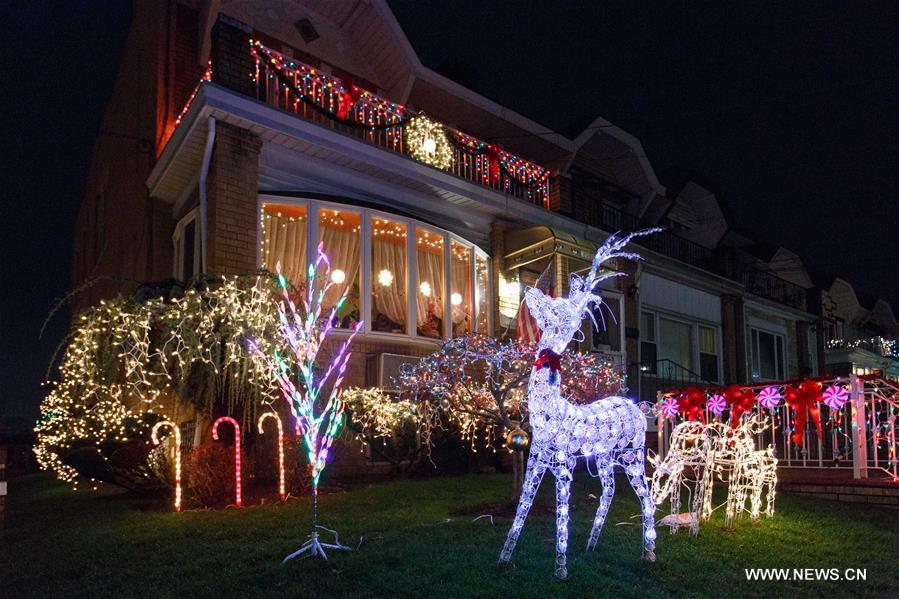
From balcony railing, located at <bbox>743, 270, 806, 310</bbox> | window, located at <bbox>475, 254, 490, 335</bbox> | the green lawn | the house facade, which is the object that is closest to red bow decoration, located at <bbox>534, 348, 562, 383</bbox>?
the green lawn

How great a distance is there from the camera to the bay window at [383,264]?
1076cm

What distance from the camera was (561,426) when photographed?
5379 mm

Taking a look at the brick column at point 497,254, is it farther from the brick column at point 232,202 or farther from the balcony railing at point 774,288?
the balcony railing at point 774,288

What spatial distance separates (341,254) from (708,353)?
12.6 metres

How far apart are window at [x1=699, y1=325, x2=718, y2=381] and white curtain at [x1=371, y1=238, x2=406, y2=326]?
11.0 m

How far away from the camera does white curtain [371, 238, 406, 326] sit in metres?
11.6

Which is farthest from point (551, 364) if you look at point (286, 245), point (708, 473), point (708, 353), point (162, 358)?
point (708, 353)

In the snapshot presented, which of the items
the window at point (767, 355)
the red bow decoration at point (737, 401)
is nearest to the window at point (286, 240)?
the red bow decoration at point (737, 401)

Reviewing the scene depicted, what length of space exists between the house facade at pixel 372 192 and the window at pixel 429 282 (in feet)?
0.13

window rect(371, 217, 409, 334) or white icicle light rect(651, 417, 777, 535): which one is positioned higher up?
window rect(371, 217, 409, 334)

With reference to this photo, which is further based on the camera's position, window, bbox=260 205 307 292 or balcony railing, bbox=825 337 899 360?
balcony railing, bbox=825 337 899 360

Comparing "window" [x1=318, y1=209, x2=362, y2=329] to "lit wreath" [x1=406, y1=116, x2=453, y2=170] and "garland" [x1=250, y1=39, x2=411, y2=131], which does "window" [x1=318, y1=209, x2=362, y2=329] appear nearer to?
"garland" [x1=250, y1=39, x2=411, y2=131]

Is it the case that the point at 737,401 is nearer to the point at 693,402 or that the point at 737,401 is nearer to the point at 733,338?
the point at 693,402

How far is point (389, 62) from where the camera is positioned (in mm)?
14547
